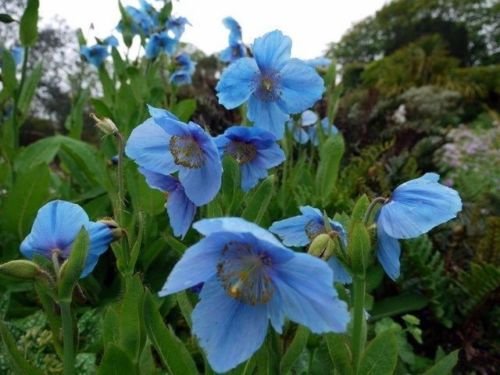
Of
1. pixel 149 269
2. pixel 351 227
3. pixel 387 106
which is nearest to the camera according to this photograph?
pixel 351 227

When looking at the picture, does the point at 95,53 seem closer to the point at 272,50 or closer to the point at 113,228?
the point at 272,50

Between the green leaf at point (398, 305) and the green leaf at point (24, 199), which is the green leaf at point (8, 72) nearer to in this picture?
the green leaf at point (24, 199)

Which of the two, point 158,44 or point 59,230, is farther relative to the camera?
point 158,44

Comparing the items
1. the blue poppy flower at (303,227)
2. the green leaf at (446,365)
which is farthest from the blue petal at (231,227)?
the green leaf at (446,365)

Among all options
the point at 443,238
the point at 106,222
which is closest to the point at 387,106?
the point at 443,238

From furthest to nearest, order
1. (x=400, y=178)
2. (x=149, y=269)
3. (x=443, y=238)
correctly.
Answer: (x=400, y=178) < (x=443, y=238) < (x=149, y=269)

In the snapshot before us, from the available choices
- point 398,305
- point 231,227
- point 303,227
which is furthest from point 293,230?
point 398,305

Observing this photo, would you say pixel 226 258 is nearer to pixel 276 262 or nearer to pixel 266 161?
pixel 276 262
